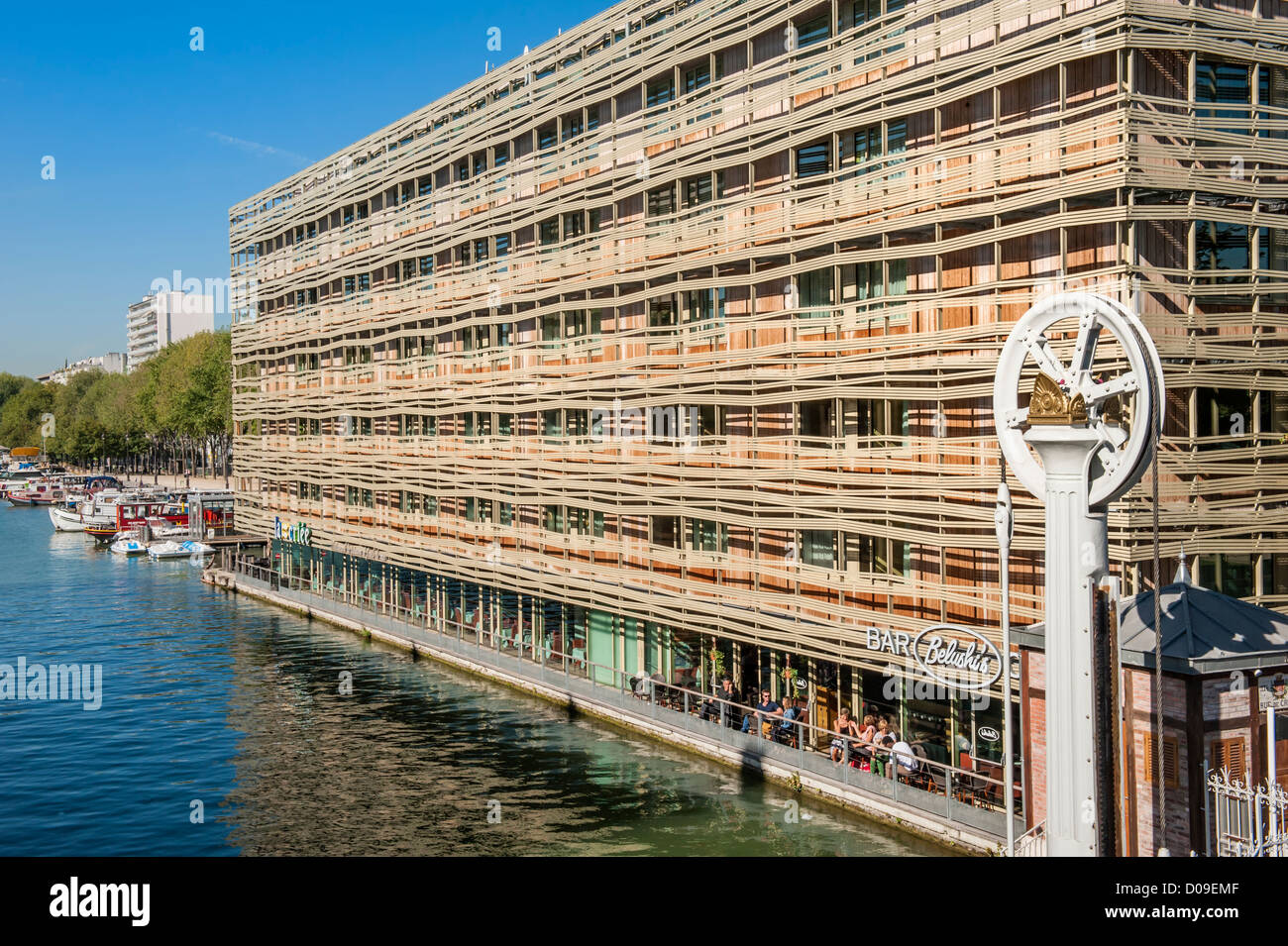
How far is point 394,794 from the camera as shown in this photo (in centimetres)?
2970

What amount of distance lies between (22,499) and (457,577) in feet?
450

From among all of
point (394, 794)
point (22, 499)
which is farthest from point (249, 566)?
point (22, 499)

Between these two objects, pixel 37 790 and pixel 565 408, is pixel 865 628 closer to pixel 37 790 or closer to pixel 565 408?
pixel 565 408

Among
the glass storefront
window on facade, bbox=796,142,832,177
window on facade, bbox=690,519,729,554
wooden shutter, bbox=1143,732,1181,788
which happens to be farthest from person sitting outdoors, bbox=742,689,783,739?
window on facade, bbox=796,142,832,177

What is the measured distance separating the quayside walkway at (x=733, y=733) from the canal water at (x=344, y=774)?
0.54 meters

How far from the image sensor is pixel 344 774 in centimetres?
3194

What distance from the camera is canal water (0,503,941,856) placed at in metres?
26.0

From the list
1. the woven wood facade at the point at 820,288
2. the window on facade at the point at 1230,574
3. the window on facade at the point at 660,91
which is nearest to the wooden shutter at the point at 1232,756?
the woven wood facade at the point at 820,288

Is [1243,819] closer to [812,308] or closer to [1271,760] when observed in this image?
[1271,760]

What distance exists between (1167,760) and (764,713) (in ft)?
43.3

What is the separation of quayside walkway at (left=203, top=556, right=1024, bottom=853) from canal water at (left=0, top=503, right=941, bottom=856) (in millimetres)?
537

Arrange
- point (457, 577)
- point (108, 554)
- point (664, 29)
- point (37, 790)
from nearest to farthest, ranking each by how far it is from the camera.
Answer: point (37, 790) < point (664, 29) < point (457, 577) < point (108, 554)

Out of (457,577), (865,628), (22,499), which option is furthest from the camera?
(22,499)

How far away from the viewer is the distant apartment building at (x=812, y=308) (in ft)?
75.5
